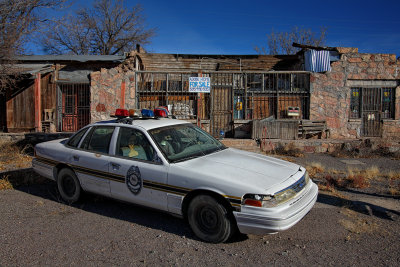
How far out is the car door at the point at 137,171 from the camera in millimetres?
3842

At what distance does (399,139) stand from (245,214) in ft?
38.9

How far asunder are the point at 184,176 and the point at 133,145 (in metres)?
1.10

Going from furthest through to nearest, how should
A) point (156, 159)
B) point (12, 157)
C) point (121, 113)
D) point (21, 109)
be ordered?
1. point (21, 109)
2. point (12, 157)
3. point (121, 113)
4. point (156, 159)

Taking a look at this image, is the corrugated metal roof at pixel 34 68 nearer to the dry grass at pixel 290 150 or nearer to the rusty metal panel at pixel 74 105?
the rusty metal panel at pixel 74 105

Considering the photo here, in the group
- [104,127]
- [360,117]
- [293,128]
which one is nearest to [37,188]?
[104,127]

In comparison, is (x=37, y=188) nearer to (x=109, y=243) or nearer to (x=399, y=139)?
(x=109, y=243)

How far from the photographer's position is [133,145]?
436cm

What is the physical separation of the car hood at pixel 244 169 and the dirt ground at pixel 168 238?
0.72m

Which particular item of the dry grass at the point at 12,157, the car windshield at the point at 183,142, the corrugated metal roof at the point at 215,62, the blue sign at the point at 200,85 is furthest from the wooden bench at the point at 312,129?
the dry grass at the point at 12,157

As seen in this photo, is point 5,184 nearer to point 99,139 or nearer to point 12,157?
point 99,139

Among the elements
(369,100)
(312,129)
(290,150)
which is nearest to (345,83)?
(369,100)

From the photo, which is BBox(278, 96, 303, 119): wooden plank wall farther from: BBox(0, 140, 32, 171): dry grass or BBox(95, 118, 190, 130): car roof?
BBox(0, 140, 32, 171): dry grass

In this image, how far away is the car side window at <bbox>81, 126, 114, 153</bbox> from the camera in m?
4.62

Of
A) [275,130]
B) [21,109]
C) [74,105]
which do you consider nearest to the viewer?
[275,130]
